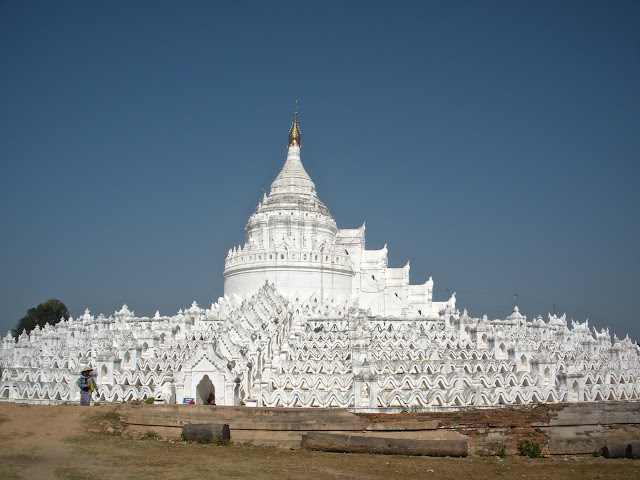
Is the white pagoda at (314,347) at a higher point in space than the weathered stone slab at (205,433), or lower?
higher

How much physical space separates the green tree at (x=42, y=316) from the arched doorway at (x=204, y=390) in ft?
162

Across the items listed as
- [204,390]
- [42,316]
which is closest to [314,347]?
[204,390]

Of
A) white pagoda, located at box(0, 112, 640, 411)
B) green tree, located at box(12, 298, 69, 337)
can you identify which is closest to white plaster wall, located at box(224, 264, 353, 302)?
white pagoda, located at box(0, 112, 640, 411)

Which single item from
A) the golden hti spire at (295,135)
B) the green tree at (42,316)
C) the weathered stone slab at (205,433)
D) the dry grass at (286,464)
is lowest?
the dry grass at (286,464)

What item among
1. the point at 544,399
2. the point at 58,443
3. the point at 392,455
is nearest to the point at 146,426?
the point at 58,443

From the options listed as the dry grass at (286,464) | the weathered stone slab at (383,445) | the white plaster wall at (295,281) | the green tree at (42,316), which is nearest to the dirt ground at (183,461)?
the dry grass at (286,464)

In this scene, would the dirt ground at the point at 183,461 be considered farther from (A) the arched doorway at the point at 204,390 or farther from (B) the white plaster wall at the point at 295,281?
(B) the white plaster wall at the point at 295,281

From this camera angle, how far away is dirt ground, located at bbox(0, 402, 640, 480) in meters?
15.1

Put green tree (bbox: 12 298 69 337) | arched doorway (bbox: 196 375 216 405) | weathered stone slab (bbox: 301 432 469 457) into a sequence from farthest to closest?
green tree (bbox: 12 298 69 337)
arched doorway (bbox: 196 375 216 405)
weathered stone slab (bbox: 301 432 469 457)

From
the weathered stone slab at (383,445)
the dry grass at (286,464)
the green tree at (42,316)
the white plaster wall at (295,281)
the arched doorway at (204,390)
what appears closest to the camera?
the dry grass at (286,464)

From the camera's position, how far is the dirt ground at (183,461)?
15109mm

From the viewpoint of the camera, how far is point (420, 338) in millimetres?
38125

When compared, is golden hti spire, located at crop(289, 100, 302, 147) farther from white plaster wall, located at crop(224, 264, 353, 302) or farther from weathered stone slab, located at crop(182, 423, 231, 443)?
weathered stone slab, located at crop(182, 423, 231, 443)

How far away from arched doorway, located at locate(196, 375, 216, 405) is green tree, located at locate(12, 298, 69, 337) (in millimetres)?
49493
